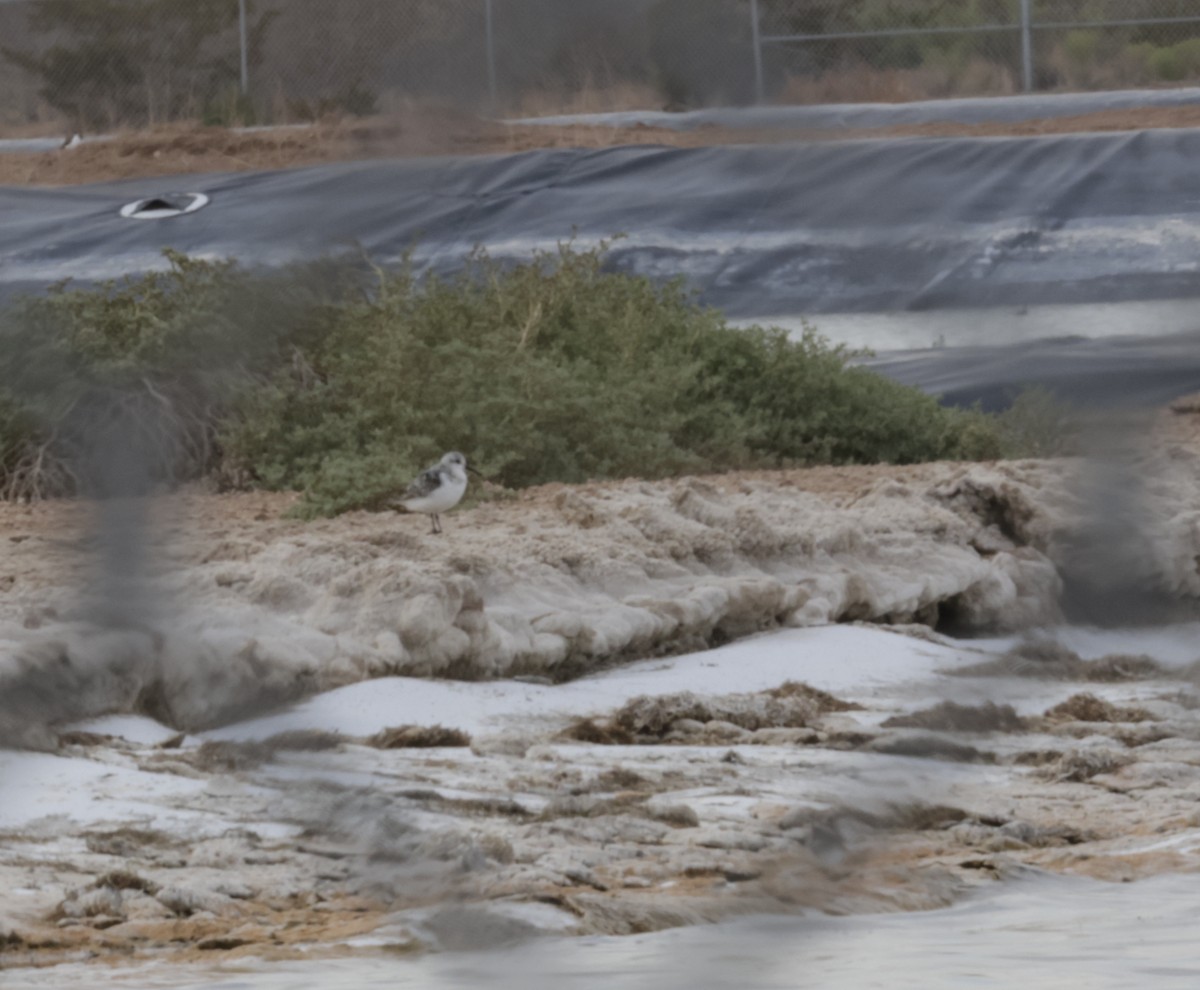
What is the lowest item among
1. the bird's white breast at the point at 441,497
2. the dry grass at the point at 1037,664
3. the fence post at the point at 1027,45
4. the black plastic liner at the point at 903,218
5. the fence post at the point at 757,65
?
the bird's white breast at the point at 441,497

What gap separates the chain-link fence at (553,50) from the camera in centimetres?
13

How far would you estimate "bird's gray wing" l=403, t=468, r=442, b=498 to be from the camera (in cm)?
242

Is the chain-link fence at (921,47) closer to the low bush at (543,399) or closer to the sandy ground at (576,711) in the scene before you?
the sandy ground at (576,711)

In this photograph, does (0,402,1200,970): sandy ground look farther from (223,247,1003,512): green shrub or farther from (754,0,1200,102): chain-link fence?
(223,247,1003,512): green shrub

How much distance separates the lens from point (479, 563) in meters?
2.20

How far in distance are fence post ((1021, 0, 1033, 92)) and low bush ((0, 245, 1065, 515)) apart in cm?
191

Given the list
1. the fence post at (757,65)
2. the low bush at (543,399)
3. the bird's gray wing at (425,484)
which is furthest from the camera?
the low bush at (543,399)

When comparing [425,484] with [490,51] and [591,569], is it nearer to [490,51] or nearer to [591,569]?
[591,569]

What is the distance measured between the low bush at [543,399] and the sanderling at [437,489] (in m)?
0.22

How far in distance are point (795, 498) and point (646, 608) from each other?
1.80ft

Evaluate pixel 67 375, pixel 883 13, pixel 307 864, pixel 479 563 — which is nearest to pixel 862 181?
pixel 883 13

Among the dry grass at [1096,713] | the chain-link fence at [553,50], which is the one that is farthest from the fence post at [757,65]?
the dry grass at [1096,713]

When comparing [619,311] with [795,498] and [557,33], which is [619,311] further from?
[557,33]

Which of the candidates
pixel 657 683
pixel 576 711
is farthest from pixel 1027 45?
pixel 657 683
